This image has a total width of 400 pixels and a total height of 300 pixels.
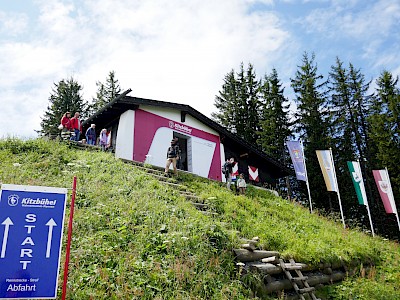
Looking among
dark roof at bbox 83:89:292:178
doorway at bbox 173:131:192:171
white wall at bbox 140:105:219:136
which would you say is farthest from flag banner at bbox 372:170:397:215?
doorway at bbox 173:131:192:171

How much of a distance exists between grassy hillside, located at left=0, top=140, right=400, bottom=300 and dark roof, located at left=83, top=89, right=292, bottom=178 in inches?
149

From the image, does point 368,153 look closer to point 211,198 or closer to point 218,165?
point 218,165

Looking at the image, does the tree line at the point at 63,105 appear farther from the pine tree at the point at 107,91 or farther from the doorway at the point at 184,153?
the doorway at the point at 184,153

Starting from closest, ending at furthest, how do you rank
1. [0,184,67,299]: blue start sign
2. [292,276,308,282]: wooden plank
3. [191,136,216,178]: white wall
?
1. [0,184,67,299]: blue start sign
2. [292,276,308,282]: wooden plank
3. [191,136,216,178]: white wall

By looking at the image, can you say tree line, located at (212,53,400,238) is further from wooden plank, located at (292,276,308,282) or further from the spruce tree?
wooden plank, located at (292,276,308,282)

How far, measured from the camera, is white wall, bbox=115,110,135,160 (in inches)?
575

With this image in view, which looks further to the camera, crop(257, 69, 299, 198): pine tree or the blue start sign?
crop(257, 69, 299, 198): pine tree

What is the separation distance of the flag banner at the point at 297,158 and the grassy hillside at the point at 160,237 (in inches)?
174

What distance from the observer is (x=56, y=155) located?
35.8ft

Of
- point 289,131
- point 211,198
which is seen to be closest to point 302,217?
point 211,198

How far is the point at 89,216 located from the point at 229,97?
27.2m

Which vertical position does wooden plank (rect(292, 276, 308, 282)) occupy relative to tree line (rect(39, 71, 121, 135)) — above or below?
below

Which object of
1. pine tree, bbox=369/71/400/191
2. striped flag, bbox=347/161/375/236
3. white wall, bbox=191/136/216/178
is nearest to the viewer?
striped flag, bbox=347/161/375/236

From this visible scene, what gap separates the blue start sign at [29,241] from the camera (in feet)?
10.6
